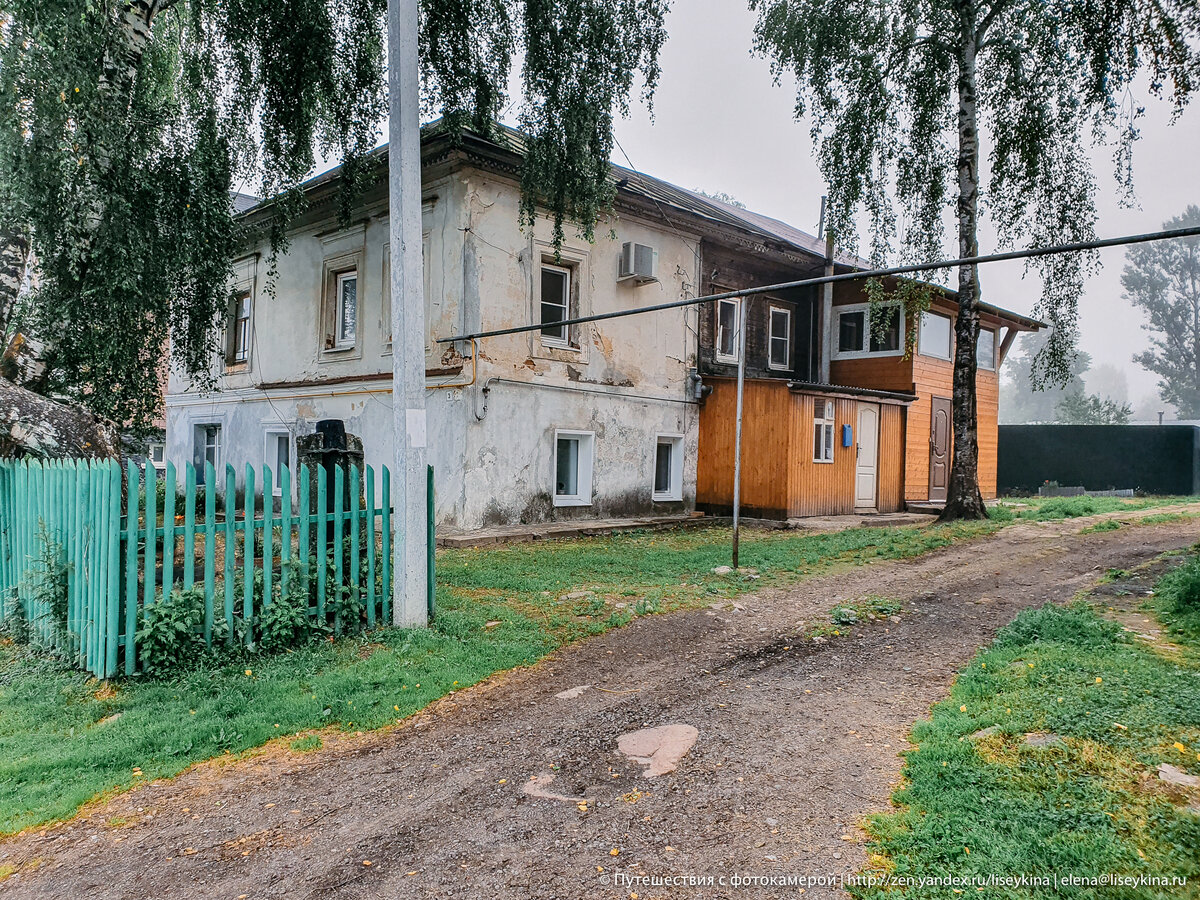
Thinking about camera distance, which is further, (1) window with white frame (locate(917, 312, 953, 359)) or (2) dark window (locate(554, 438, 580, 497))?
(1) window with white frame (locate(917, 312, 953, 359))

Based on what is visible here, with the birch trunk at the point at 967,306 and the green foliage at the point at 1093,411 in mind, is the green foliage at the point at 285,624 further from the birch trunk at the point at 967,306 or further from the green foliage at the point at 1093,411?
the green foliage at the point at 1093,411

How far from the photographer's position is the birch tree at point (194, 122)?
7246mm

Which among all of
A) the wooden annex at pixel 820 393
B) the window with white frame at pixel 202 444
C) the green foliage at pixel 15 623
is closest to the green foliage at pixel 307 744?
the green foliage at pixel 15 623

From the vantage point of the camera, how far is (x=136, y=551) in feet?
15.9

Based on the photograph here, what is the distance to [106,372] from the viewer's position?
8383mm

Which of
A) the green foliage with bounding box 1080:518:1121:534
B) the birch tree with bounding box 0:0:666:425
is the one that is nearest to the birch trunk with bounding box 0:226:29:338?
the birch tree with bounding box 0:0:666:425

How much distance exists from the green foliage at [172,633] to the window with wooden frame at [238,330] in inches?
526

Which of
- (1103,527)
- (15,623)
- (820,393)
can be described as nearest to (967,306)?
(820,393)

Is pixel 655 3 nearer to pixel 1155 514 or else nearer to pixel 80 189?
pixel 80 189

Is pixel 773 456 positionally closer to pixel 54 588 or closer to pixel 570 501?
pixel 570 501

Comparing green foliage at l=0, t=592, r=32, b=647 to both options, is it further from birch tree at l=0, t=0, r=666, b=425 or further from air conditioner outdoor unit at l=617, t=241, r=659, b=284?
air conditioner outdoor unit at l=617, t=241, r=659, b=284

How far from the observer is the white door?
55.1 ft

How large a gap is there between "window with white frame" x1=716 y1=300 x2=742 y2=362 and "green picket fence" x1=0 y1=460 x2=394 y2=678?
38.7 ft

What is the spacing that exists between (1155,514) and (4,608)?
18082 millimetres
